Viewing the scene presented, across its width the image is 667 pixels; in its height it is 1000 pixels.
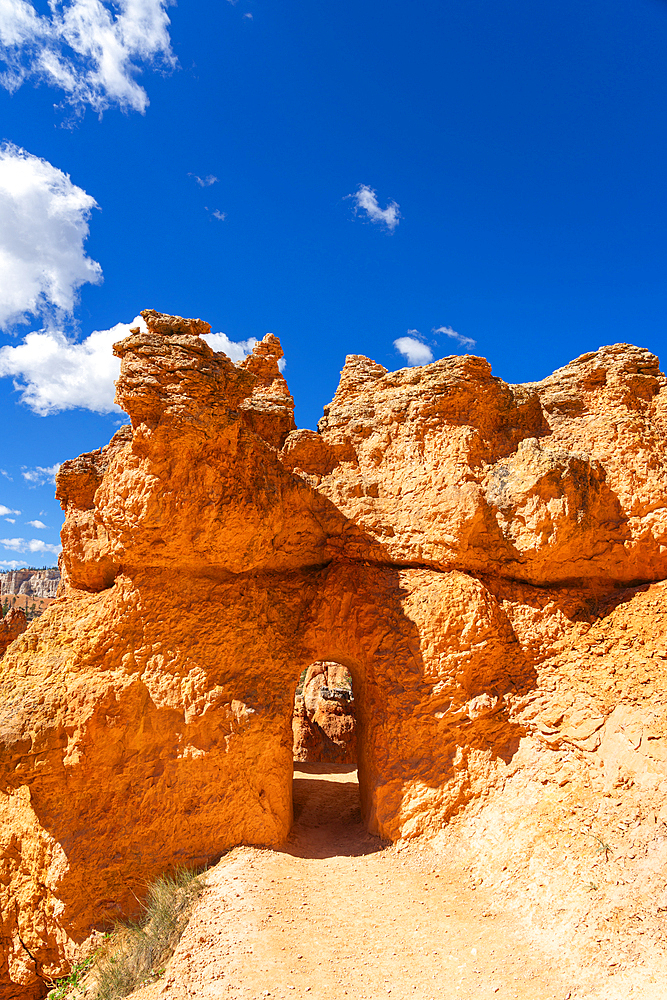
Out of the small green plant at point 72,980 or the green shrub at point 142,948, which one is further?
the small green plant at point 72,980

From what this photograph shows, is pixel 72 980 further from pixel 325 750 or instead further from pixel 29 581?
pixel 29 581

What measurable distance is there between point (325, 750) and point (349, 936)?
1008 cm

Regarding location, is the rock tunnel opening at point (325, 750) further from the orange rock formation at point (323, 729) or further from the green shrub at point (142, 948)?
the green shrub at point (142, 948)

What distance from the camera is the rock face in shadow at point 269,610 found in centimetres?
711

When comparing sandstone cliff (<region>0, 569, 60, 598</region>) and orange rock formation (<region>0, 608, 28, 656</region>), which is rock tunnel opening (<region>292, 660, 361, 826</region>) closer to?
orange rock formation (<region>0, 608, 28, 656</region>)

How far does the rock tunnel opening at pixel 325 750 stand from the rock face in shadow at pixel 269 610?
118cm

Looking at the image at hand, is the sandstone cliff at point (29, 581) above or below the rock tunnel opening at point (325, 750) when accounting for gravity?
above

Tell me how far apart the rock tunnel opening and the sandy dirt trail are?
1817mm

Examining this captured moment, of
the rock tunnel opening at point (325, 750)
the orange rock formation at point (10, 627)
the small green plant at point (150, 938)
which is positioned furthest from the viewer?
the orange rock formation at point (10, 627)

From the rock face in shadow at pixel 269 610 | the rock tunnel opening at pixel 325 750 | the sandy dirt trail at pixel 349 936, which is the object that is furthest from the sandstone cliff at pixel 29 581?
the sandy dirt trail at pixel 349 936

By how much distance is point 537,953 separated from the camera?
17.9 feet

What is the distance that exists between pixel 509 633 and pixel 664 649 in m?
1.96

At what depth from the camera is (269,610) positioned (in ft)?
27.9

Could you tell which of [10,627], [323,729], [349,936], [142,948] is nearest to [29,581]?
[10,627]
